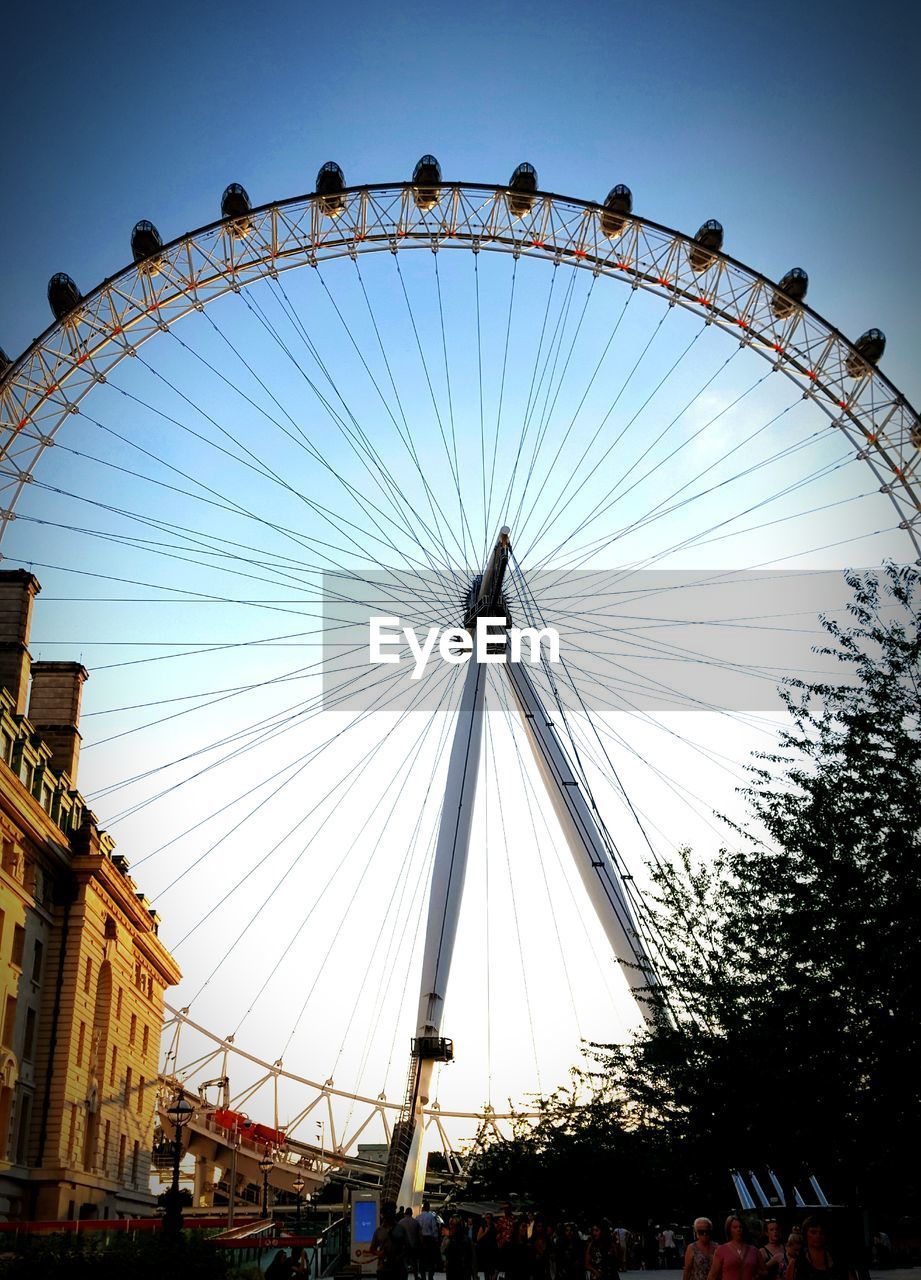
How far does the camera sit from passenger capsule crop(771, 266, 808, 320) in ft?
136

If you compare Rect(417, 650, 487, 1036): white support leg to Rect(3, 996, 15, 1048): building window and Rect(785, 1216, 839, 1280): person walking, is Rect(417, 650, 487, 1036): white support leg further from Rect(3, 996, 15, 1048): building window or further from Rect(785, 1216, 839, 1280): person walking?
Rect(785, 1216, 839, 1280): person walking

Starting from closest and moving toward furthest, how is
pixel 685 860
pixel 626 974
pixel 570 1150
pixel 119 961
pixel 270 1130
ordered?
pixel 685 860, pixel 626 974, pixel 570 1150, pixel 119 961, pixel 270 1130

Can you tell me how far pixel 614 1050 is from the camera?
32.0 metres

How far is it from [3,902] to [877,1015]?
2891 centimetres

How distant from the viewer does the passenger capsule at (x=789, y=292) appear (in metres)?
41.5

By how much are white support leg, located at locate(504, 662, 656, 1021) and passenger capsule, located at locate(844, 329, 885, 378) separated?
15.0m

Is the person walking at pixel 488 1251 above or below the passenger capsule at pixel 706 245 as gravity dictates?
below

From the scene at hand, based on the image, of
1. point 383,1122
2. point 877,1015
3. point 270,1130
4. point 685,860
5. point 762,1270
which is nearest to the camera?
point 762,1270

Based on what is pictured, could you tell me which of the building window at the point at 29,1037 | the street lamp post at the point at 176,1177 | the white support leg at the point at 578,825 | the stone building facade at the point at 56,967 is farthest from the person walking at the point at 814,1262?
the building window at the point at 29,1037

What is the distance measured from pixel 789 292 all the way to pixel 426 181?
39.5 feet

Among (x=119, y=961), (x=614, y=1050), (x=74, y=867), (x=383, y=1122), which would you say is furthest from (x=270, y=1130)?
(x=614, y=1050)

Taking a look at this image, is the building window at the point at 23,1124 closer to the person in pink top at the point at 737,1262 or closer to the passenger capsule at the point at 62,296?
the passenger capsule at the point at 62,296

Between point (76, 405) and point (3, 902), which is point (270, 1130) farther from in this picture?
point (76, 405)

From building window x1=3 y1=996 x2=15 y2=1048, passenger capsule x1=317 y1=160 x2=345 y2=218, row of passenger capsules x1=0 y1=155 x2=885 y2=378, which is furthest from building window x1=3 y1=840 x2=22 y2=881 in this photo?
passenger capsule x1=317 y1=160 x2=345 y2=218
